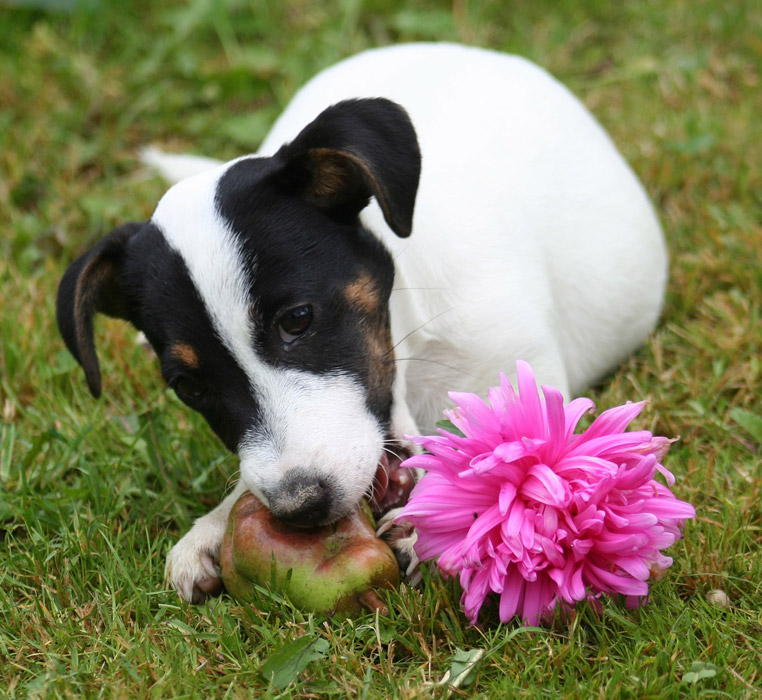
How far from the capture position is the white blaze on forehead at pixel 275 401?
260cm

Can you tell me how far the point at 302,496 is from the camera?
2.54 meters

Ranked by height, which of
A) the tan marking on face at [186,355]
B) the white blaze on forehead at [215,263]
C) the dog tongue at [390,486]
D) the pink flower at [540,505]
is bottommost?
the dog tongue at [390,486]

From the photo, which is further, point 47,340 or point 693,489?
point 47,340

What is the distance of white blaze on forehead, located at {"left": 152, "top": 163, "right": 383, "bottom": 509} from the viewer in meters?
2.60

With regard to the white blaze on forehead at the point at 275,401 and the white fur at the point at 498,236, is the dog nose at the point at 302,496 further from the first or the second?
the white fur at the point at 498,236

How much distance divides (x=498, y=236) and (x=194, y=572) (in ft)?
4.75

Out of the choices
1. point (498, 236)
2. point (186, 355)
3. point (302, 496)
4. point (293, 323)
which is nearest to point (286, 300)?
point (293, 323)

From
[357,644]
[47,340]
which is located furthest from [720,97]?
[357,644]

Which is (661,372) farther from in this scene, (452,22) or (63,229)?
(452,22)

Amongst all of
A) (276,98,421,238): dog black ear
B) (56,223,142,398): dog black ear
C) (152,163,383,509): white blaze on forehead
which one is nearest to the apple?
(152,163,383,509): white blaze on forehead

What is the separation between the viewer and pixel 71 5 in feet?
22.3

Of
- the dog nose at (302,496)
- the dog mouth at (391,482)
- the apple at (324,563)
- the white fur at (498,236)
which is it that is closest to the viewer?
the dog nose at (302,496)

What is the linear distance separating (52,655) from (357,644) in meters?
0.79

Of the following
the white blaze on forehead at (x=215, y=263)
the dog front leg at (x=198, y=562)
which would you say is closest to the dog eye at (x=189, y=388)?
the white blaze on forehead at (x=215, y=263)
